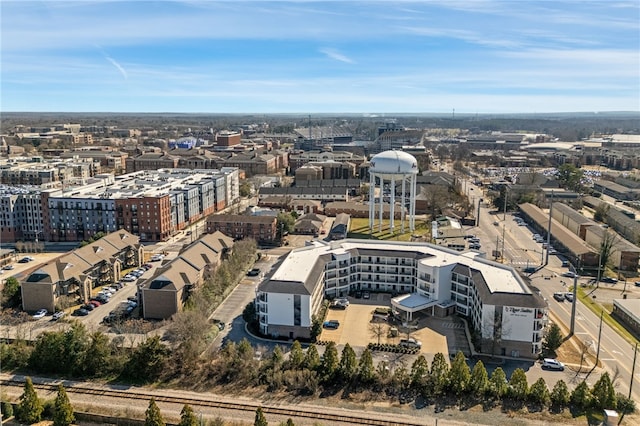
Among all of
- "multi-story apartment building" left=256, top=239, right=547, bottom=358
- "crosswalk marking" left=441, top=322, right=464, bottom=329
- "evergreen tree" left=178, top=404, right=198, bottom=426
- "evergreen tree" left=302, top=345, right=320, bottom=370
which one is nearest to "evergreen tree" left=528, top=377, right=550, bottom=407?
"multi-story apartment building" left=256, top=239, right=547, bottom=358

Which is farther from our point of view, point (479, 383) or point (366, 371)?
point (366, 371)

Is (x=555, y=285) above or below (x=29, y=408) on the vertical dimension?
above

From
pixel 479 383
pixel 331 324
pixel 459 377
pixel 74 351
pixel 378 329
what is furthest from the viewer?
pixel 331 324

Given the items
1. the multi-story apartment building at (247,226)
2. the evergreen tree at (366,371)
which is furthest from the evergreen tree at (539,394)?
the multi-story apartment building at (247,226)

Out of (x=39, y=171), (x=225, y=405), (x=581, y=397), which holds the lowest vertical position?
(x=225, y=405)

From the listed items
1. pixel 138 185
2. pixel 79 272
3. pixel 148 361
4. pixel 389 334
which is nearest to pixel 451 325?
pixel 389 334

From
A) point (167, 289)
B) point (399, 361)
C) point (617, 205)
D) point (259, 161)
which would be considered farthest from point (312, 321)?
point (259, 161)

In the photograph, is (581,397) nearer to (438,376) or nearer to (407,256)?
(438,376)

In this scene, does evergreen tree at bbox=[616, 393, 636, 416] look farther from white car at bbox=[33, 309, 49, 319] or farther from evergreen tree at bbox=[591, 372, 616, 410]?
white car at bbox=[33, 309, 49, 319]
